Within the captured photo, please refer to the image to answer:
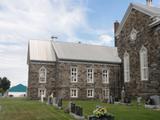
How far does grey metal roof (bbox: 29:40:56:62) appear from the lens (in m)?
40.2

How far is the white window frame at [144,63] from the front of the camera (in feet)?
107

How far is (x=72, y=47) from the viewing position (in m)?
43.8

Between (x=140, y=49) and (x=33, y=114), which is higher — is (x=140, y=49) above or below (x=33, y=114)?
above

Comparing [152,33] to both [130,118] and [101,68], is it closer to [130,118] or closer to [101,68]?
[101,68]

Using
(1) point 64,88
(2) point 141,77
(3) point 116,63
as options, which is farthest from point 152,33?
(1) point 64,88

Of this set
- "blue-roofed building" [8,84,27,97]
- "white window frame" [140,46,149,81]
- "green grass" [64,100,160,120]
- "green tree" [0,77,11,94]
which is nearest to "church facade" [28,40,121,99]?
"white window frame" [140,46,149,81]

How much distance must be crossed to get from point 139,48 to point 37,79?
15.1 m

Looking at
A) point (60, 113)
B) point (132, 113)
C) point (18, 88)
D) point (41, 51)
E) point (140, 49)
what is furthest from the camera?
point (18, 88)

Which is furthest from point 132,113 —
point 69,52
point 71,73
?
point 69,52

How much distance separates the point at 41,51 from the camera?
138 feet

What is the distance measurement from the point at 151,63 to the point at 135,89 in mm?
4753

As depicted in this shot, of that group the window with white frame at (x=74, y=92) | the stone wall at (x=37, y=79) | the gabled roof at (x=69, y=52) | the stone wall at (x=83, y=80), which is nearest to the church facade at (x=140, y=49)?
the stone wall at (x=83, y=80)

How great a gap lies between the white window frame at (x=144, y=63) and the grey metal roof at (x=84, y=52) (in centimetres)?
825

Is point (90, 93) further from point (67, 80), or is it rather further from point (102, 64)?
point (102, 64)
